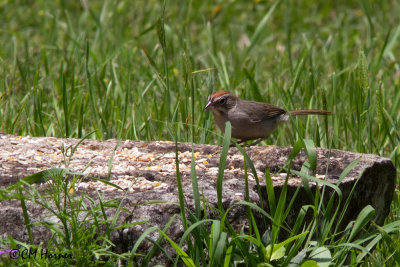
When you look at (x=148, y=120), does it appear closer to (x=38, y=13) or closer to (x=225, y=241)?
(x=225, y=241)

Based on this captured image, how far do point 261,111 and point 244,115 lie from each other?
13cm

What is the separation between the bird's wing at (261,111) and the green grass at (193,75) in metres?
0.17

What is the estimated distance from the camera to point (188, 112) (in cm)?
498

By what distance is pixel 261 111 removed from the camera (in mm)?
4949

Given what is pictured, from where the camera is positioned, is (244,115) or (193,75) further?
(193,75)

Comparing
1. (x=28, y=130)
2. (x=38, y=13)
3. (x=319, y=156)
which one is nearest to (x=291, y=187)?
(x=319, y=156)

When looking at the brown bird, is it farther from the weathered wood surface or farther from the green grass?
the weathered wood surface

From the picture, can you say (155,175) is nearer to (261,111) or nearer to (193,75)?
(261,111)

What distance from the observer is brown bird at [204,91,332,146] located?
493 centimetres

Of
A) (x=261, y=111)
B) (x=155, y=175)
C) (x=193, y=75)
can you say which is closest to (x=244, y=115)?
(x=261, y=111)

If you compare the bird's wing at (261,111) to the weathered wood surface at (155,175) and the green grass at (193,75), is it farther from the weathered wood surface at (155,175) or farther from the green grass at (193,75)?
the weathered wood surface at (155,175)

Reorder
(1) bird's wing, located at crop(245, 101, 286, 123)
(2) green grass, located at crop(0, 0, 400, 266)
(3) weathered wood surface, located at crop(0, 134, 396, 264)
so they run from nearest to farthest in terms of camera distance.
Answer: (3) weathered wood surface, located at crop(0, 134, 396, 264) → (2) green grass, located at crop(0, 0, 400, 266) → (1) bird's wing, located at crop(245, 101, 286, 123)

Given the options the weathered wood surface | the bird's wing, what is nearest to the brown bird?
the bird's wing

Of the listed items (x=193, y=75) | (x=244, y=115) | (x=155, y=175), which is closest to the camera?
(x=155, y=175)
